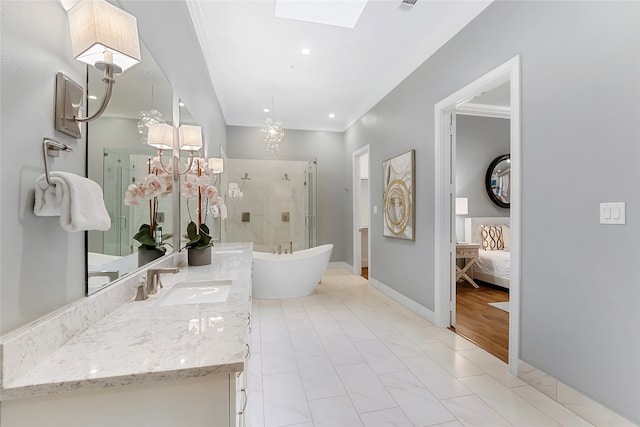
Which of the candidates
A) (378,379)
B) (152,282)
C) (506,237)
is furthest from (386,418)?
(506,237)

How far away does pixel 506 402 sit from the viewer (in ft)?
6.06

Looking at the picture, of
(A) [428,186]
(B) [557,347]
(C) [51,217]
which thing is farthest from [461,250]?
(C) [51,217]

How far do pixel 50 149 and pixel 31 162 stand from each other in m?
0.08

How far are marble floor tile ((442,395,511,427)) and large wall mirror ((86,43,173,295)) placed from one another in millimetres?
1948

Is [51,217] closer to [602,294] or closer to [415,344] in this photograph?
[602,294]

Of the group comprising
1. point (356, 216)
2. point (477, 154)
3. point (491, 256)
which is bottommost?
point (491, 256)

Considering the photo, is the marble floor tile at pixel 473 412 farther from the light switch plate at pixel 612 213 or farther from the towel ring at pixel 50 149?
the towel ring at pixel 50 149

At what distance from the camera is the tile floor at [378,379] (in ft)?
5.64

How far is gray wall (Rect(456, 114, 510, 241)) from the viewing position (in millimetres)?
5004

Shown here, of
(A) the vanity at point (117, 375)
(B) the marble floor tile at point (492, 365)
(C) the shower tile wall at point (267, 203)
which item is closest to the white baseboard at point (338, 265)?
(C) the shower tile wall at point (267, 203)

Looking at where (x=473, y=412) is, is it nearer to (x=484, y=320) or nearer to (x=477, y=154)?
(x=484, y=320)

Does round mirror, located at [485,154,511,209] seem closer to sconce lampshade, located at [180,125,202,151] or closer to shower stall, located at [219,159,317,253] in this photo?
shower stall, located at [219,159,317,253]

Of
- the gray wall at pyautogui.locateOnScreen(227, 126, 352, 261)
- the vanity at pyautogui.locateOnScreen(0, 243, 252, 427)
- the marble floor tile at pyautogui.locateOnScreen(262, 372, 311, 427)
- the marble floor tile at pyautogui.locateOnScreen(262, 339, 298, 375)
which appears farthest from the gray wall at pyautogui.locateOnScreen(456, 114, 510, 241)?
the vanity at pyautogui.locateOnScreen(0, 243, 252, 427)

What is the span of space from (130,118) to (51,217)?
28.4 inches
